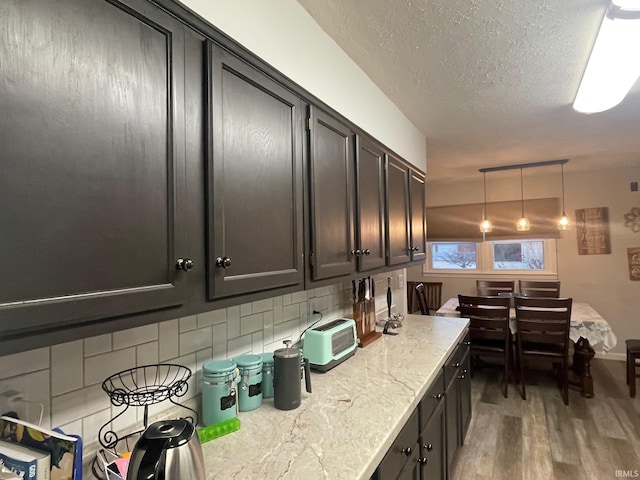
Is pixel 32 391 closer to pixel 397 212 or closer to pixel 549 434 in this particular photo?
pixel 397 212

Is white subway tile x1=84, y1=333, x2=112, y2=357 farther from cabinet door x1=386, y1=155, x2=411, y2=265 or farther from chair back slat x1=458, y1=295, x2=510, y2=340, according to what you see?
chair back slat x1=458, y1=295, x2=510, y2=340

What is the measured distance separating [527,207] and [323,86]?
14.9ft

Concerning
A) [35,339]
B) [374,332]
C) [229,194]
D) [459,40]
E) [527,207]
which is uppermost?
[459,40]

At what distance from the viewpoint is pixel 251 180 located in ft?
3.68

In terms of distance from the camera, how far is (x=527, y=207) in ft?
16.8

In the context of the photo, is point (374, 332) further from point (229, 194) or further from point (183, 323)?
point (229, 194)

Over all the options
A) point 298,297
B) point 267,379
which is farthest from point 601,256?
point 267,379

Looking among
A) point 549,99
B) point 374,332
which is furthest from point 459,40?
point 374,332

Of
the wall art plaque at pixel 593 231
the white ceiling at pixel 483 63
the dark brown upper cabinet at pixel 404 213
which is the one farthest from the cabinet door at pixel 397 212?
the wall art plaque at pixel 593 231

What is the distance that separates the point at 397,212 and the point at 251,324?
4.17ft

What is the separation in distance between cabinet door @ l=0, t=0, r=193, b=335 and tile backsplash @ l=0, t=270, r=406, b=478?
34 centimetres

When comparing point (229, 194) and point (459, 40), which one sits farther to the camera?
point (459, 40)

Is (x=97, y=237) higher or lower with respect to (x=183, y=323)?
higher

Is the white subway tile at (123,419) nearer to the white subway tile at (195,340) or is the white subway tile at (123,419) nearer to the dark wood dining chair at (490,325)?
the white subway tile at (195,340)
